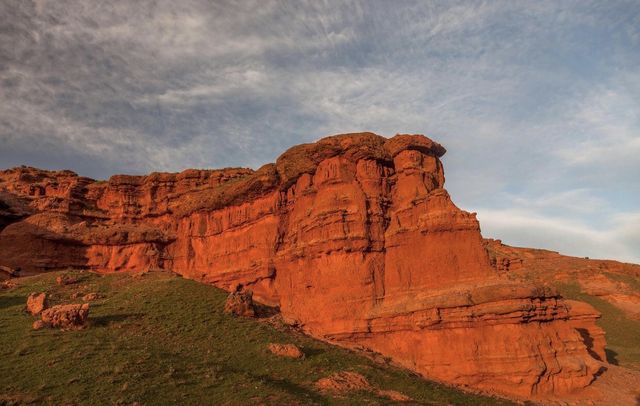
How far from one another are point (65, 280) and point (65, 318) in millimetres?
13210

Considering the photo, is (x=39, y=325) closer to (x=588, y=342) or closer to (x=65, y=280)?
(x=65, y=280)

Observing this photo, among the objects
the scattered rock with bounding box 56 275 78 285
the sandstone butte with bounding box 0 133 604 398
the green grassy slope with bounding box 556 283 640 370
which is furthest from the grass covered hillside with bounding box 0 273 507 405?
the green grassy slope with bounding box 556 283 640 370

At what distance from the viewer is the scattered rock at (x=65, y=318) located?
896 inches

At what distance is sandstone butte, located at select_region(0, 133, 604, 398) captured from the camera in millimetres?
25531

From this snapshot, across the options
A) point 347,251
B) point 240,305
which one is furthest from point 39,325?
point 347,251

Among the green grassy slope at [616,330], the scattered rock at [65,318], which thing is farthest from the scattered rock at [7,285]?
the green grassy slope at [616,330]

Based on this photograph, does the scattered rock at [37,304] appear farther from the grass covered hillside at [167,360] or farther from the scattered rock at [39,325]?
the scattered rock at [39,325]

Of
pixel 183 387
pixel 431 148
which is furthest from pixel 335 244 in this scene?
pixel 183 387

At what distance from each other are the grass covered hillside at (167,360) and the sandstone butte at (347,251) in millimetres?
3500

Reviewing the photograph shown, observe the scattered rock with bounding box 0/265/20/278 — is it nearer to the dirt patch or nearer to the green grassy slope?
the dirt patch

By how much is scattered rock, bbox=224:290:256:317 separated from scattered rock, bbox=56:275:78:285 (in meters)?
13.8

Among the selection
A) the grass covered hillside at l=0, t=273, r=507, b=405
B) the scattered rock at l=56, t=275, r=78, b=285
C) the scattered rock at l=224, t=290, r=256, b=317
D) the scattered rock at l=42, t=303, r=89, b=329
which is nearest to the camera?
the grass covered hillside at l=0, t=273, r=507, b=405

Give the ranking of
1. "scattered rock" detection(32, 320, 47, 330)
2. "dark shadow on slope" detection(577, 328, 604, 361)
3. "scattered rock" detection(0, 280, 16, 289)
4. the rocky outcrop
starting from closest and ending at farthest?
"scattered rock" detection(32, 320, 47, 330), "scattered rock" detection(0, 280, 16, 289), "dark shadow on slope" detection(577, 328, 604, 361), the rocky outcrop

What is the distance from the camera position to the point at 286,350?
24.3 metres
